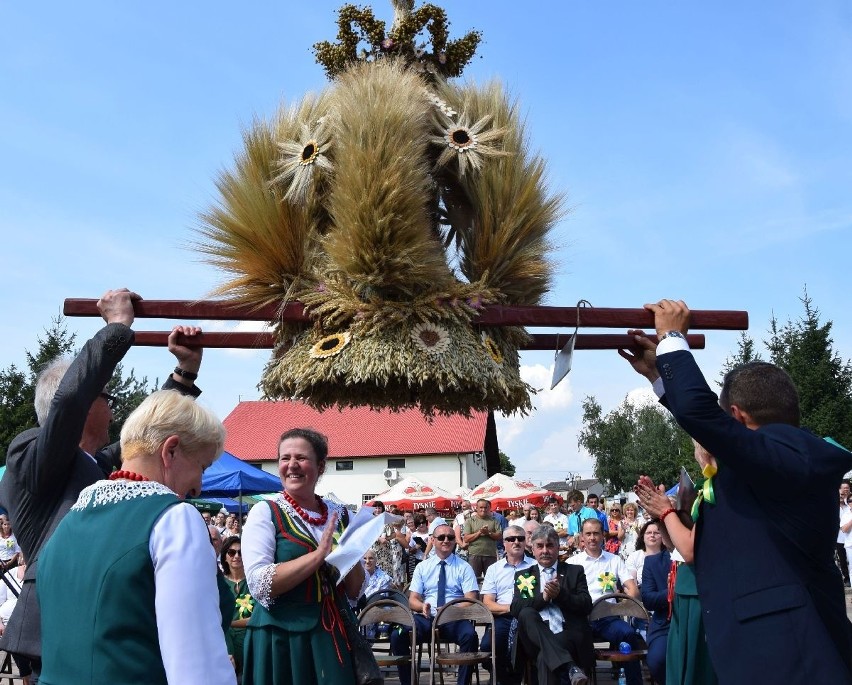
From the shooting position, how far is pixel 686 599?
17.4 ft

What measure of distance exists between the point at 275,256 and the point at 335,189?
34 cm

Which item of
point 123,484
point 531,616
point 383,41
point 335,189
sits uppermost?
point 383,41

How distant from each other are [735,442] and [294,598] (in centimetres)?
191

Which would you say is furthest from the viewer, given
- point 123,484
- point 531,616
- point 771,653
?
point 531,616

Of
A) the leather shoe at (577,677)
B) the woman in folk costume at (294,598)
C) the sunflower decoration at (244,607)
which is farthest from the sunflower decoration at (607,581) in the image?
the woman in folk costume at (294,598)

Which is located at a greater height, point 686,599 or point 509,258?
point 509,258

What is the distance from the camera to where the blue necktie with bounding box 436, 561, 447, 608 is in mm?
8812

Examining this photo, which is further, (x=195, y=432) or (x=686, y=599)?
(x=686, y=599)

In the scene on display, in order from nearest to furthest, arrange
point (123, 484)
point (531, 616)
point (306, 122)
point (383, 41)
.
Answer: point (123, 484) → point (306, 122) → point (383, 41) → point (531, 616)

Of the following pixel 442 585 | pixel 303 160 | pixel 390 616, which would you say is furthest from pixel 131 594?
pixel 442 585

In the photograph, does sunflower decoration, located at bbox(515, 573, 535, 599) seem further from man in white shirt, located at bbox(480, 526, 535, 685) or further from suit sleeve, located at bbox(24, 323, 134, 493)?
suit sleeve, located at bbox(24, 323, 134, 493)

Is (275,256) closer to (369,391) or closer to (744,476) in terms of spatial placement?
(369,391)

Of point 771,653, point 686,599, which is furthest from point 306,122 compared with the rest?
point 686,599

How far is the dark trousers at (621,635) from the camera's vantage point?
24.9 feet
